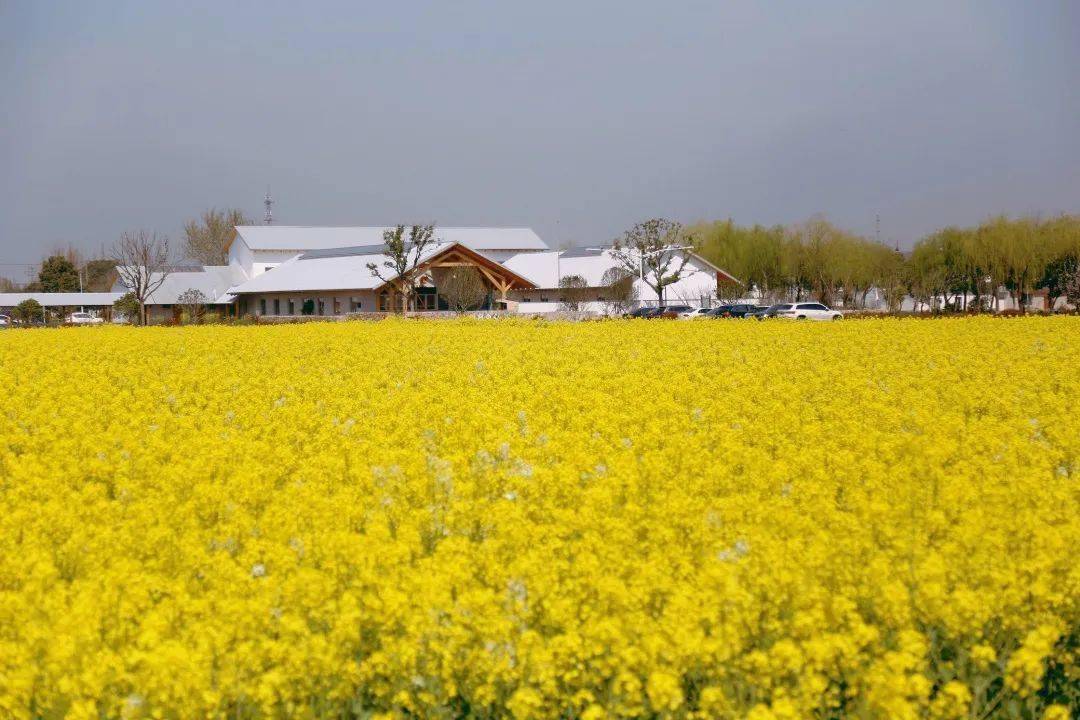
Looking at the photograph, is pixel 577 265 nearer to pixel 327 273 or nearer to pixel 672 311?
pixel 327 273

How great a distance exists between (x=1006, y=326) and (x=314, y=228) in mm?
72750

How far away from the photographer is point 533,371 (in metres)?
17.8

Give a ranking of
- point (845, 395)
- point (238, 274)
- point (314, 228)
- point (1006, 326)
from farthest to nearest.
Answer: point (314, 228), point (238, 274), point (1006, 326), point (845, 395)

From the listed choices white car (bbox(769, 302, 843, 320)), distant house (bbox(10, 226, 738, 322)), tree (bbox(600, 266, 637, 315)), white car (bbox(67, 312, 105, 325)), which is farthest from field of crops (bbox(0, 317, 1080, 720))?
white car (bbox(67, 312, 105, 325))

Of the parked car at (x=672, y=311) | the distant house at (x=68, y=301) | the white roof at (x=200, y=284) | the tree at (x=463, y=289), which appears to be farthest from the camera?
the distant house at (x=68, y=301)

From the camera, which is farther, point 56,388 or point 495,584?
point 56,388

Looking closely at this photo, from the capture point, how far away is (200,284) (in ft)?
260

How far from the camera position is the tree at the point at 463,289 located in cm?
5862

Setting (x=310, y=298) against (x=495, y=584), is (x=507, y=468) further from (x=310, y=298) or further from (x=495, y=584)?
(x=310, y=298)

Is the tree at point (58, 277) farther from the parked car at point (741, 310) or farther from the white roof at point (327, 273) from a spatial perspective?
the parked car at point (741, 310)

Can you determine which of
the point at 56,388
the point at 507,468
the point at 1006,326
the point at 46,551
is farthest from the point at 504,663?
the point at 1006,326

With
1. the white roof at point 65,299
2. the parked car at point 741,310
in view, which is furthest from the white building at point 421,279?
the white roof at point 65,299

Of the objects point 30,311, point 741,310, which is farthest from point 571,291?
point 30,311

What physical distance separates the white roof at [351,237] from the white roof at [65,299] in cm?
1417
